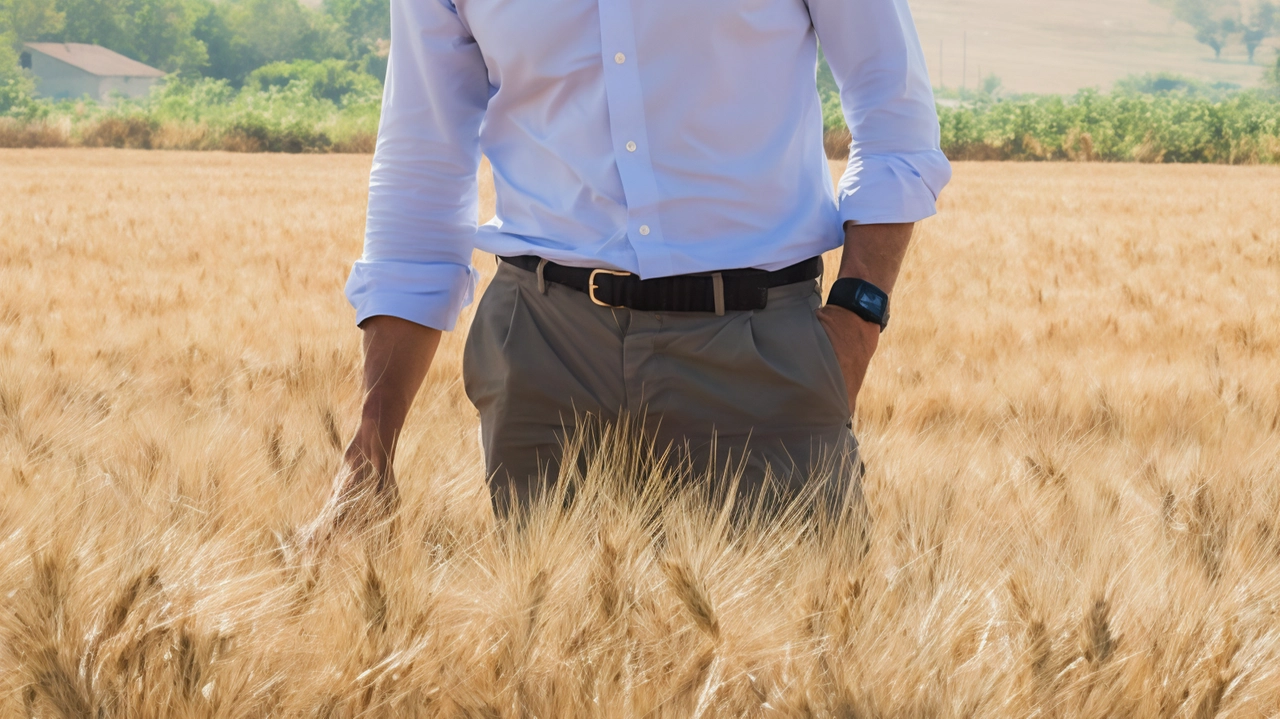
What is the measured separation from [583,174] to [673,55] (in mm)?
194

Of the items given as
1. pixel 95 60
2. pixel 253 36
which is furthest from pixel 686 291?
pixel 253 36

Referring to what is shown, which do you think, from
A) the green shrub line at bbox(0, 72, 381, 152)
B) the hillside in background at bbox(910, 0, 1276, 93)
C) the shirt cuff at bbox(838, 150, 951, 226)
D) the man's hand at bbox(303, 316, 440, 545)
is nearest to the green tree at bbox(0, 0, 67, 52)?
the green shrub line at bbox(0, 72, 381, 152)

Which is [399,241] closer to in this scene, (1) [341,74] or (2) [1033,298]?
(2) [1033,298]

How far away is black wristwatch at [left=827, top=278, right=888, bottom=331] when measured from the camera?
5.00ft

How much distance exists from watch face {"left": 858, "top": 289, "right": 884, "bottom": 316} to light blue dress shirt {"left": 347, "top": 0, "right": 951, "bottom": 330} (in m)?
0.09

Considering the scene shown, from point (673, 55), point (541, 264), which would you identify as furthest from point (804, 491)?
point (673, 55)

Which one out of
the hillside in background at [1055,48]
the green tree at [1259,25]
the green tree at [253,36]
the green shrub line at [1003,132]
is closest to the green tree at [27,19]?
the green tree at [253,36]

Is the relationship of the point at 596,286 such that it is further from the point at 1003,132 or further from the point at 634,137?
the point at 1003,132

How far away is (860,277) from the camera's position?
5.10 feet

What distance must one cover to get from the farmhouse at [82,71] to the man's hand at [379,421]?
67.1 m

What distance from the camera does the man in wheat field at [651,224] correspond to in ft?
4.79

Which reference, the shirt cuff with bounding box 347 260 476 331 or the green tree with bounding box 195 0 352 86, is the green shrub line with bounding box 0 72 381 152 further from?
the green tree with bounding box 195 0 352 86

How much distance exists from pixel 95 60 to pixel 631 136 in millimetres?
69043

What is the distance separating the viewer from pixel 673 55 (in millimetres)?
1447
